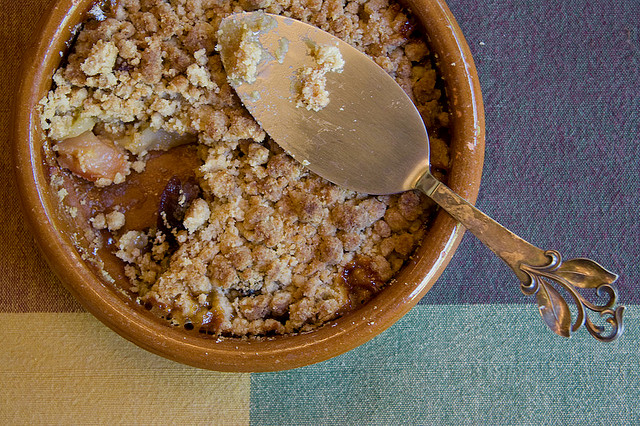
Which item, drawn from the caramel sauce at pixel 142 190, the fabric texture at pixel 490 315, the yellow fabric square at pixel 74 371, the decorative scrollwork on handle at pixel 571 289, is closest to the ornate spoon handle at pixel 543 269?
the decorative scrollwork on handle at pixel 571 289

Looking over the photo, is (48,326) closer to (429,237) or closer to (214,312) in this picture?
(214,312)

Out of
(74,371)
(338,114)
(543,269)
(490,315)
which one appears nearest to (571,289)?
(543,269)

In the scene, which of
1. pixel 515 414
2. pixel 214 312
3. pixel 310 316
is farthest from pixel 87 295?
pixel 515 414

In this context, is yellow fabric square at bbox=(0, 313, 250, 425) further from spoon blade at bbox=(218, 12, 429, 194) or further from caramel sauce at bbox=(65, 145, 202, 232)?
spoon blade at bbox=(218, 12, 429, 194)

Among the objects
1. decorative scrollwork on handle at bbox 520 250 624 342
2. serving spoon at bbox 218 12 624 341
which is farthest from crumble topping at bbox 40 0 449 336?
decorative scrollwork on handle at bbox 520 250 624 342

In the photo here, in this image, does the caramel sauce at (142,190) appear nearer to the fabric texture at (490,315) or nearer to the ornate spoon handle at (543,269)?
the fabric texture at (490,315)

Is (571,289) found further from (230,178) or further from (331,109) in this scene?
(230,178)
